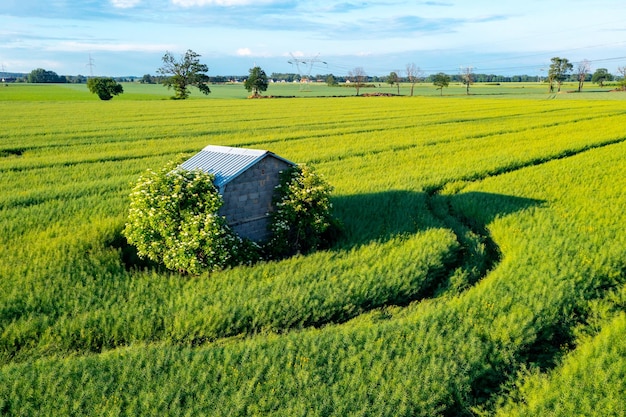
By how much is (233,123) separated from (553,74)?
328 ft

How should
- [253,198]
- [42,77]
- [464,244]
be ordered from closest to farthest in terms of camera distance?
[253,198] → [464,244] → [42,77]

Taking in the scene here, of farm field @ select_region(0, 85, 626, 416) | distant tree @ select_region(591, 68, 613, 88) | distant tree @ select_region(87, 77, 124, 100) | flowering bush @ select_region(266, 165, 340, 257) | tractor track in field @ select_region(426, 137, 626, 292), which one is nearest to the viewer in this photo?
farm field @ select_region(0, 85, 626, 416)

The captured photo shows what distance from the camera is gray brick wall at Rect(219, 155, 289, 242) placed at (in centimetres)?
940

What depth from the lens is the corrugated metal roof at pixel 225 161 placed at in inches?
368

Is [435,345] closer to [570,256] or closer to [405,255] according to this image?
[405,255]

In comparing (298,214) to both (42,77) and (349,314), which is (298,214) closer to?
(349,314)

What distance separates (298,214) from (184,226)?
2.47 m

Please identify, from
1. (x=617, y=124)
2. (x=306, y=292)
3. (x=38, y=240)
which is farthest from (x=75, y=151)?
(x=617, y=124)

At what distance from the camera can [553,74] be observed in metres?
109

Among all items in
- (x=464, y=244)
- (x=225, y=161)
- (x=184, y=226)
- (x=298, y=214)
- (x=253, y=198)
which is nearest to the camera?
(x=184, y=226)

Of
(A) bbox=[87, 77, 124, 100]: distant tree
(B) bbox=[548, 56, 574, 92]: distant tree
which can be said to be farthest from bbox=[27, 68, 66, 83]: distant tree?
(B) bbox=[548, 56, 574, 92]: distant tree

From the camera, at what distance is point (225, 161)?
399 inches

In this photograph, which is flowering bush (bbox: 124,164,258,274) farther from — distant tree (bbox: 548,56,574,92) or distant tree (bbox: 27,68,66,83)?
distant tree (bbox: 27,68,66,83)

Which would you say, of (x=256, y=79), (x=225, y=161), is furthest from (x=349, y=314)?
(x=256, y=79)
